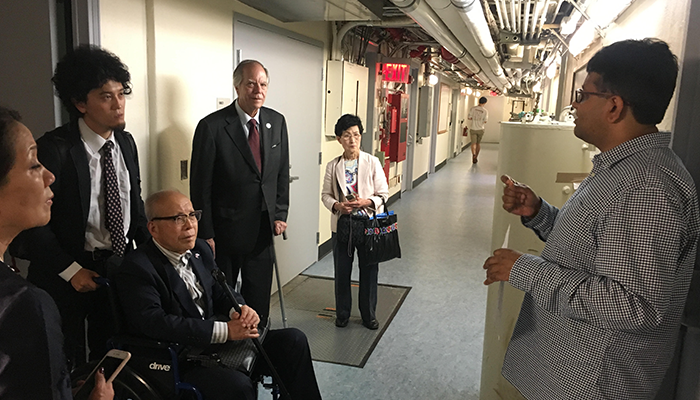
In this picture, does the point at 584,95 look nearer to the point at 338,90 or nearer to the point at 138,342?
the point at 138,342

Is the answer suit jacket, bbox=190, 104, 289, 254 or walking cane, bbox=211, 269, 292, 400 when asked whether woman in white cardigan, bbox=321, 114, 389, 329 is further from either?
walking cane, bbox=211, 269, 292, 400

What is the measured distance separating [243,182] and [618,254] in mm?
1965

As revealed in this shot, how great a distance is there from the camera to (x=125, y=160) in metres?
2.07

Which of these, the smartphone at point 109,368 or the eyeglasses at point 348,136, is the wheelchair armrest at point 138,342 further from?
the eyeglasses at point 348,136

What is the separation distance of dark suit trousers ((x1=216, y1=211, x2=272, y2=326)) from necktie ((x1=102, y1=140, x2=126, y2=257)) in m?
0.81

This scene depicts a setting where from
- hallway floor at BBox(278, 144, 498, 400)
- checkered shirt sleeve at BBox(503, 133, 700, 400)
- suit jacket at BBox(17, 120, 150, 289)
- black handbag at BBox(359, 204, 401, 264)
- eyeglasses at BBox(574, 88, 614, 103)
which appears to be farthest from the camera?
black handbag at BBox(359, 204, 401, 264)

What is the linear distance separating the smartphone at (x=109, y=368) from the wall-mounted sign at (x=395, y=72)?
18.3 ft

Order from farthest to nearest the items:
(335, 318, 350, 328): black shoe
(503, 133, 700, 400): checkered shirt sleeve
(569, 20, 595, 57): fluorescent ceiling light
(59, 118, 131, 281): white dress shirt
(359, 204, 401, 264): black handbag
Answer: (335, 318, 350, 328): black shoe, (359, 204, 401, 264): black handbag, (569, 20, 595, 57): fluorescent ceiling light, (59, 118, 131, 281): white dress shirt, (503, 133, 700, 400): checkered shirt sleeve

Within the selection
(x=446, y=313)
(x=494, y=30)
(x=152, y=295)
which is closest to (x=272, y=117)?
(x=152, y=295)

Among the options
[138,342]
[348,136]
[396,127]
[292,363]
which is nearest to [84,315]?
[138,342]

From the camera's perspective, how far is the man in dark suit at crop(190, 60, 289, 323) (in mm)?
2607

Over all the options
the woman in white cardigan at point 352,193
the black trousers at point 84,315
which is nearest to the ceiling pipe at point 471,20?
the woman in white cardigan at point 352,193

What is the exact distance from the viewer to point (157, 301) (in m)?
1.78

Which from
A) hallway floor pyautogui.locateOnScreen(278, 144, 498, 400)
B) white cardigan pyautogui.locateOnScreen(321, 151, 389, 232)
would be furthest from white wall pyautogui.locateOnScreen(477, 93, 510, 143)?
white cardigan pyautogui.locateOnScreen(321, 151, 389, 232)
